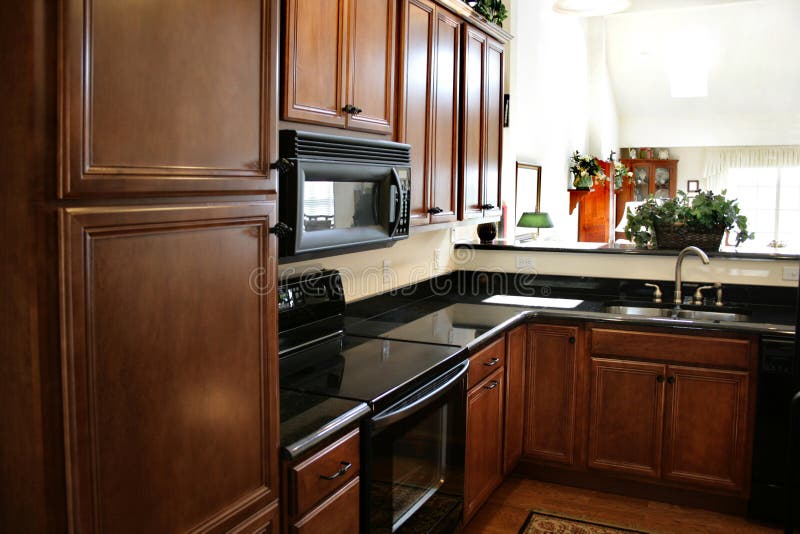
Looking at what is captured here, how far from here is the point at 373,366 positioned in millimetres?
2297

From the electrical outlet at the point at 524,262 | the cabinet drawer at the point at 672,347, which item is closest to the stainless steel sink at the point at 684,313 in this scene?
the cabinet drawer at the point at 672,347

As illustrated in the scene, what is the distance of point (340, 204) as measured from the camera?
2240 mm

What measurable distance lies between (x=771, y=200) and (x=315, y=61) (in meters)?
11.5

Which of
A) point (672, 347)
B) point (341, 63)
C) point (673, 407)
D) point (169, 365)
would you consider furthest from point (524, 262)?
point (169, 365)

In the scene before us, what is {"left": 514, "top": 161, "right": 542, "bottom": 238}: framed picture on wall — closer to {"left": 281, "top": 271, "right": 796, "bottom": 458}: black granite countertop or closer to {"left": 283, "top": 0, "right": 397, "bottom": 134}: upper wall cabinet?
{"left": 281, "top": 271, "right": 796, "bottom": 458}: black granite countertop

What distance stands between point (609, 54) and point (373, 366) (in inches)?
355

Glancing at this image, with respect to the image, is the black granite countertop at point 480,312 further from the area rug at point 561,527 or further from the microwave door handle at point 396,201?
the area rug at point 561,527

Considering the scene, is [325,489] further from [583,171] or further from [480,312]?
[583,171]

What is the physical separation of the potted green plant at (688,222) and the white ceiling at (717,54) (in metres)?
5.34

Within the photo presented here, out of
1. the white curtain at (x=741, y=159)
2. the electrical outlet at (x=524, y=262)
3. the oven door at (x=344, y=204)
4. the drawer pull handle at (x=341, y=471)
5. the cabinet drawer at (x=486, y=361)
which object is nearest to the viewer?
the drawer pull handle at (x=341, y=471)

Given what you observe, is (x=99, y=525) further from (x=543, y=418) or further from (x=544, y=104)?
(x=544, y=104)

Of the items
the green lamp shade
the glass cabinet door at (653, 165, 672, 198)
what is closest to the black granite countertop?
the green lamp shade

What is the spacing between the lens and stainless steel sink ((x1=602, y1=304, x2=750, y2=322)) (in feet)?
11.6

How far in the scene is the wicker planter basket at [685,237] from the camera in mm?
3734
